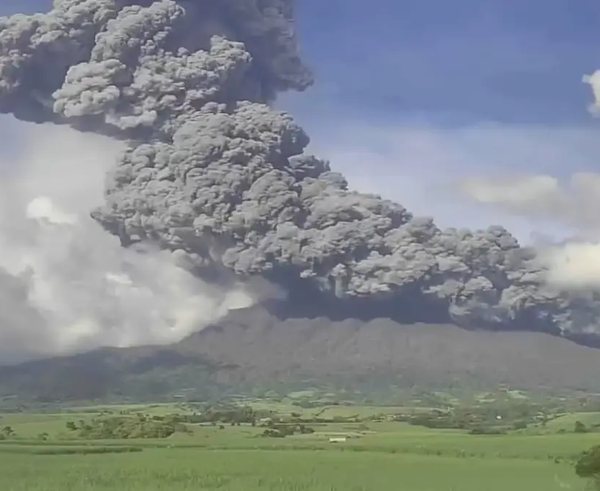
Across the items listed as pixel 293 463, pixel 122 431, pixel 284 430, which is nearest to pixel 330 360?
pixel 284 430

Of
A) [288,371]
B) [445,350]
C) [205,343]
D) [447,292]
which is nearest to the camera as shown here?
[447,292]

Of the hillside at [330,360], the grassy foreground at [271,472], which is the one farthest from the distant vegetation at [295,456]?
the hillside at [330,360]

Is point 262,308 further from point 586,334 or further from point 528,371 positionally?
point 586,334

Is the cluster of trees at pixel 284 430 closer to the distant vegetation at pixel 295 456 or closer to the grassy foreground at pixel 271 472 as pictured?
the distant vegetation at pixel 295 456

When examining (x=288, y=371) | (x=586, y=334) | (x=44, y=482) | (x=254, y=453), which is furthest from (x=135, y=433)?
(x=586, y=334)

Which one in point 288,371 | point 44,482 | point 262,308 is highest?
point 262,308

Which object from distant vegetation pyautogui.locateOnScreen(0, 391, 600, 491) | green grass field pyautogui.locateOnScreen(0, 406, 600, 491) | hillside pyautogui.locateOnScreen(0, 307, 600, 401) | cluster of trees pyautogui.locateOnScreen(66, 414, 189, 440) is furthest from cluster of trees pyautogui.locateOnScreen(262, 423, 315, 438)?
hillside pyautogui.locateOnScreen(0, 307, 600, 401)

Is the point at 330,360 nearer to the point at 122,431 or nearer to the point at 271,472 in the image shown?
the point at 122,431
